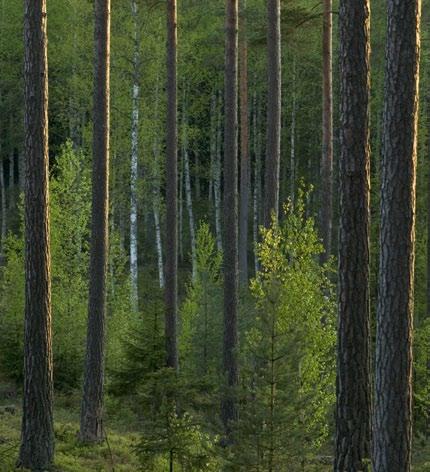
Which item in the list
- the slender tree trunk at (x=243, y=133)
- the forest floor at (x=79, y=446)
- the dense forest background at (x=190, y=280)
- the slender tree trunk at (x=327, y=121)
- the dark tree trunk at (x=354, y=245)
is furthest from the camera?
the slender tree trunk at (x=243, y=133)

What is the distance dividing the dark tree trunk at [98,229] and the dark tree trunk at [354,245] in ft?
18.3

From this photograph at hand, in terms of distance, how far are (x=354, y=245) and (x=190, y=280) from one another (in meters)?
20.8

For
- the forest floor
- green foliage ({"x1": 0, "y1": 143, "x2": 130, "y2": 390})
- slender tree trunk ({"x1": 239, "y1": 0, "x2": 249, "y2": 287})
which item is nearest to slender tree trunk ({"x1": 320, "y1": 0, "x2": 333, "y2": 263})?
slender tree trunk ({"x1": 239, "y1": 0, "x2": 249, "y2": 287})

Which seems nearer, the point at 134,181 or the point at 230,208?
the point at 230,208

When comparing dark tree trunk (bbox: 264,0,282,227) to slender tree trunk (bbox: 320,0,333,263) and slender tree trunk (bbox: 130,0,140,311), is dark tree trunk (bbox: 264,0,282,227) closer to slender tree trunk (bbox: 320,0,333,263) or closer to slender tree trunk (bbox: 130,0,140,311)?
slender tree trunk (bbox: 320,0,333,263)

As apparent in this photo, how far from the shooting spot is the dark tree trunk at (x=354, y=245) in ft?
29.5

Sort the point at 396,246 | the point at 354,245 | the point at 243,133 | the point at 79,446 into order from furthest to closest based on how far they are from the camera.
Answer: the point at 243,133 < the point at 79,446 < the point at 354,245 < the point at 396,246

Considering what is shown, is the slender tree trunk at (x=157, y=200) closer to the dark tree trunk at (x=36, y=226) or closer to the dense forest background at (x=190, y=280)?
the dense forest background at (x=190, y=280)

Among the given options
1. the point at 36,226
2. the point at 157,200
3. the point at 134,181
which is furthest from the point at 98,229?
the point at 157,200

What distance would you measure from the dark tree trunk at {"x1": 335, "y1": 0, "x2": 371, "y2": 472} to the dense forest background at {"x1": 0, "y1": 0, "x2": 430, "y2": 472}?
64cm

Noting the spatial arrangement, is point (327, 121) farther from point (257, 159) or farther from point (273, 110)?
point (257, 159)

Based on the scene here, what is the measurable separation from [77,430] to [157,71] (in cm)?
1951

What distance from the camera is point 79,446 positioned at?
13.6 meters

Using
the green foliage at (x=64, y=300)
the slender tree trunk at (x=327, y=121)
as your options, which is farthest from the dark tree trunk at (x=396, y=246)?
the green foliage at (x=64, y=300)
